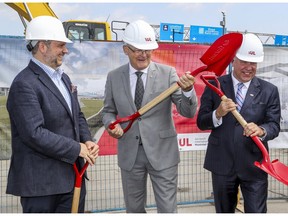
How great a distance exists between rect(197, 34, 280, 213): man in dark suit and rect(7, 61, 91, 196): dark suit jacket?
3.86 feet

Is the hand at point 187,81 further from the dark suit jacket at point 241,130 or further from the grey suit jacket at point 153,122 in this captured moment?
the dark suit jacket at point 241,130

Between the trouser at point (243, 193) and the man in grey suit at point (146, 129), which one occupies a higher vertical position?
the man in grey suit at point (146, 129)

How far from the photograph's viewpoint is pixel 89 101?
15.4ft

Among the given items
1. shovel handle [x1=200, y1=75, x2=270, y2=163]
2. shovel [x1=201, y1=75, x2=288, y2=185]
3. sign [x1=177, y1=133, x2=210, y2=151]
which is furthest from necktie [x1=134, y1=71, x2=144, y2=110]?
sign [x1=177, y1=133, x2=210, y2=151]

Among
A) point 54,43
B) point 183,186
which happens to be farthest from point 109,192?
point 54,43

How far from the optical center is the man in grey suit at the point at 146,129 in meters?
3.07

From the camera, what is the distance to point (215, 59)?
299cm

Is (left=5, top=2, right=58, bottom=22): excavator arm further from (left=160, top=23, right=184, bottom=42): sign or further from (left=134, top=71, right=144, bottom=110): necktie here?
(left=160, top=23, right=184, bottom=42): sign

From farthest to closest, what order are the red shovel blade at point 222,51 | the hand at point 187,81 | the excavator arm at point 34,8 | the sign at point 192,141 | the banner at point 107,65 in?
the excavator arm at point 34,8 < the sign at point 192,141 < the banner at point 107,65 < the red shovel blade at point 222,51 < the hand at point 187,81

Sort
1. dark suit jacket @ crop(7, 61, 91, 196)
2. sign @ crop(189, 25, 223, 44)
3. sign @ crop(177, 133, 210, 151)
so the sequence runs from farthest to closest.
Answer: sign @ crop(189, 25, 223, 44), sign @ crop(177, 133, 210, 151), dark suit jacket @ crop(7, 61, 91, 196)

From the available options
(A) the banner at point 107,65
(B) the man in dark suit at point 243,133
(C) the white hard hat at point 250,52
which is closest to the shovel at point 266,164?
(B) the man in dark suit at point 243,133

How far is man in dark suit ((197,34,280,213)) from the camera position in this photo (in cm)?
303

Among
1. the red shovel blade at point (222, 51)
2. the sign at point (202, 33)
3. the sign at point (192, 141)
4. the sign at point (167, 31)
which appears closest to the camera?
the red shovel blade at point (222, 51)

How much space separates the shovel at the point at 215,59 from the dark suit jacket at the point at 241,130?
0.79 feet
